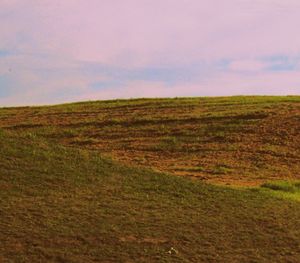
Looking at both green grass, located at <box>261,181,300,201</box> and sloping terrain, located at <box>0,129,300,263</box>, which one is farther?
green grass, located at <box>261,181,300,201</box>

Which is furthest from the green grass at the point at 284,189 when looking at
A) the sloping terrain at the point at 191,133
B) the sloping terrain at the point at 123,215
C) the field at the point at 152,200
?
the sloping terrain at the point at 191,133

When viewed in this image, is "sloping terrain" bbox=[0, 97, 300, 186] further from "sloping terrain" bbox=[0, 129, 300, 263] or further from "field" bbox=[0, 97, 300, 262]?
"sloping terrain" bbox=[0, 129, 300, 263]

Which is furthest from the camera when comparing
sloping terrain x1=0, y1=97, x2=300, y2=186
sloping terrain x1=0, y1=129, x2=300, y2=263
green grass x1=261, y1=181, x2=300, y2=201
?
sloping terrain x1=0, y1=97, x2=300, y2=186

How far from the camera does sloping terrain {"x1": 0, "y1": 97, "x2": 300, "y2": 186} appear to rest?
13828 mm

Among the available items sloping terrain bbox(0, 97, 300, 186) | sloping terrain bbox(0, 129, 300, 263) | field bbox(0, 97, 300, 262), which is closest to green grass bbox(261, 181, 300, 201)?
field bbox(0, 97, 300, 262)

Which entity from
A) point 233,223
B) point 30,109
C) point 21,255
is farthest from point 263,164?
point 30,109

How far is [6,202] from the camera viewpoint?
7910 mm

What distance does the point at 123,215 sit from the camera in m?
7.84

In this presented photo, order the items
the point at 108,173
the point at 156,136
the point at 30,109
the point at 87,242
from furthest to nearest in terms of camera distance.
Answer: the point at 30,109, the point at 156,136, the point at 108,173, the point at 87,242

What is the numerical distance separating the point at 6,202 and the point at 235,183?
5.08 meters

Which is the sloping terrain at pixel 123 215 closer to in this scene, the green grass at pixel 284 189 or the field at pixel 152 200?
the field at pixel 152 200

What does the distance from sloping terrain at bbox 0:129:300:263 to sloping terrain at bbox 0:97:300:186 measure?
8.14 feet

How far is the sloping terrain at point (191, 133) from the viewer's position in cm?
1383

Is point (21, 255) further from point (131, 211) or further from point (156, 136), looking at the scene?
point (156, 136)
